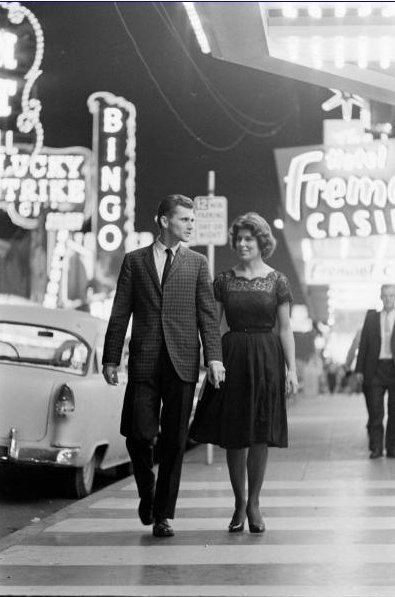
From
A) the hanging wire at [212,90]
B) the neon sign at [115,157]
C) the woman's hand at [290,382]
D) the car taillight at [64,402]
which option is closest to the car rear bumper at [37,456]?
the car taillight at [64,402]

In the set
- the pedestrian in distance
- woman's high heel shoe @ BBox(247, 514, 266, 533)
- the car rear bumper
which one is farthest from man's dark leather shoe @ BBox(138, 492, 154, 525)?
the pedestrian in distance

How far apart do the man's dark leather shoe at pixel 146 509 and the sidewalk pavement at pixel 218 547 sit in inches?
3.8

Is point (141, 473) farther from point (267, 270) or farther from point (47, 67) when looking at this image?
point (47, 67)

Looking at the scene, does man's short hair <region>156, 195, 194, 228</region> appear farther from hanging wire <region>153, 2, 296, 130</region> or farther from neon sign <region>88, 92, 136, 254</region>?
neon sign <region>88, 92, 136, 254</region>

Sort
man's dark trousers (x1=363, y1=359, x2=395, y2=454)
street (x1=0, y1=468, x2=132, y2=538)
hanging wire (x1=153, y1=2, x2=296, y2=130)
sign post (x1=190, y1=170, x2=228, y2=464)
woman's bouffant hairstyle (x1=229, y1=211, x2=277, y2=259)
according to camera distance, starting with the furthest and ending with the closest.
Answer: hanging wire (x1=153, y1=2, x2=296, y2=130) < man's dark trousers (x1=363, y1=359, x2=395, y2=454) < sign post (x1=190, y1=170, x2=228, y2=464) < street (x1=0, y1=468, x2=132, y2=538) < woman's bouffant hairstyle (x1=229, y1=211, x2=277, y2=259)

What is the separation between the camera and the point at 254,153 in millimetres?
31797

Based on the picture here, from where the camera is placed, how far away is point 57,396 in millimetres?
9867

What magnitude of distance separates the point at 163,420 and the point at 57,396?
114 inches

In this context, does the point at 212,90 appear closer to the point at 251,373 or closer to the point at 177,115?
the point at 177,115

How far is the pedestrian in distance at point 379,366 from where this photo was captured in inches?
507

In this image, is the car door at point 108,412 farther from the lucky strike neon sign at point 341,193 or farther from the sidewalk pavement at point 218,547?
the lucky strike neon sign at point 341,193

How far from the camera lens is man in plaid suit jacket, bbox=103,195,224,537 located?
7.07 metres

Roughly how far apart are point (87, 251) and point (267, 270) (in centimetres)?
4055

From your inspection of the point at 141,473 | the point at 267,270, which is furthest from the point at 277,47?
the point at 141,473
